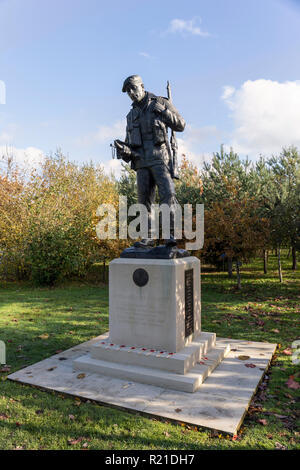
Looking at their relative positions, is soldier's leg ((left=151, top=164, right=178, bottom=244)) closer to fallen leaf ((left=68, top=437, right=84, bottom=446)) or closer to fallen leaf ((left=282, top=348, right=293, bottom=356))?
fallen leaf ((left=282, top=348, right=293, bottom=356))

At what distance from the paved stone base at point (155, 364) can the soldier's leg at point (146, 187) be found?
1.80 meters

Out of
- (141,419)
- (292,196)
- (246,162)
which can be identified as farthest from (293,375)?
(246,162)

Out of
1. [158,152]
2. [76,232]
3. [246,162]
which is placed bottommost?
[76,232]

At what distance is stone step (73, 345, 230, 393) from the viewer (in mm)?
3984

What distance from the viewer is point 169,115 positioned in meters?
5.05

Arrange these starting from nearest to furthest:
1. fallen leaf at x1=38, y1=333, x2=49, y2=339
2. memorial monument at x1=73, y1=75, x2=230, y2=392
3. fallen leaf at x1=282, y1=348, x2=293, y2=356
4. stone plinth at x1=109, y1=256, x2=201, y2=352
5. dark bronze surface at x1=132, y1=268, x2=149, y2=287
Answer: memorial monument at x1=73, y1=75, x2=230, y2=392, stone plinth at x1=109, y1=256, x2=201, y2=352, dark bronze surface at x1=132, y1=268, x2=149, y2=287, fallen leaf at x1=282, y1=348, x2=293, y2=356, fallen leaf at x1=38, y1=333, x2=49, y2=339

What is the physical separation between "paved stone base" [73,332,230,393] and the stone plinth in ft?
0.48

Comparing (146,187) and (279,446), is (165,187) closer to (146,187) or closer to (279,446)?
(146,187)

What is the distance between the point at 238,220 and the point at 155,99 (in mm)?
6741

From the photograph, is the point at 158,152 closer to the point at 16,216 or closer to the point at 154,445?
the point at 154,445

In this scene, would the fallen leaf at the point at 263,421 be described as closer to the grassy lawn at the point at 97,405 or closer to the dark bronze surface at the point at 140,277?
the grassy lawn at the point at 97,405

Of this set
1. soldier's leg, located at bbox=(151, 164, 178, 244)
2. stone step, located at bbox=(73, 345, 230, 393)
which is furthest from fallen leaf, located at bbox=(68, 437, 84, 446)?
A: soldier's leg, located at bbox=(151, 164, 178, 244)

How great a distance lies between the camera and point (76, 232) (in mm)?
13469
